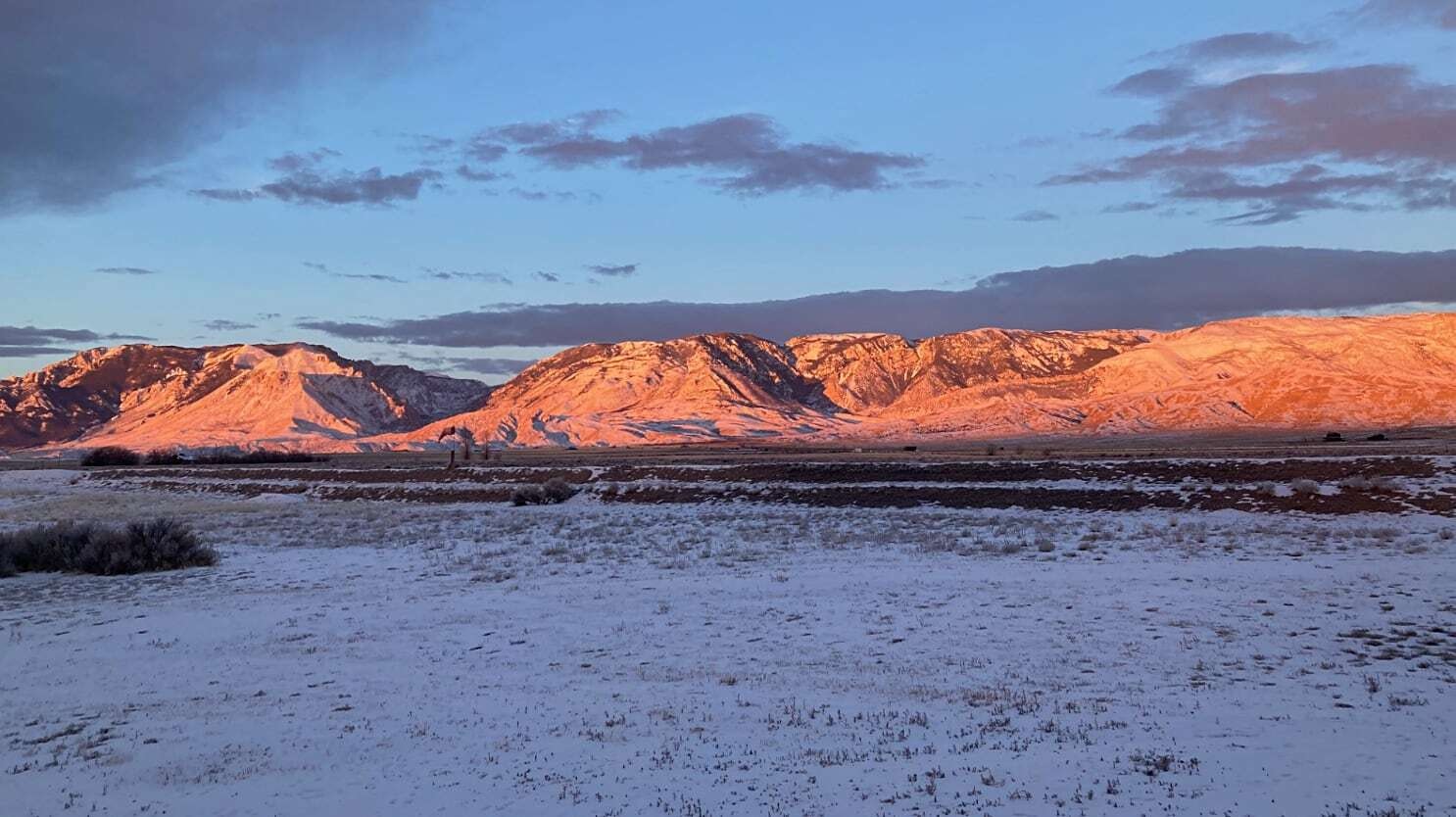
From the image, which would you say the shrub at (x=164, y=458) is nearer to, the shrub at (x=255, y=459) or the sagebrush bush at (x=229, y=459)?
the sagebrush bush at (x=229, y=459)

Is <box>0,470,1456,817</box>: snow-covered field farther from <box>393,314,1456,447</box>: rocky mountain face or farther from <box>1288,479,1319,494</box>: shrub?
<box>393,314,1456,447</box>: rocky mountain face

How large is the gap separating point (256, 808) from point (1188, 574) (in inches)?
601

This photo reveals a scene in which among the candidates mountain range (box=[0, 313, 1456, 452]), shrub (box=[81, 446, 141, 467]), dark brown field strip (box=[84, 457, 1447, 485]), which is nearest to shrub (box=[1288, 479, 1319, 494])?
dark brown field strip (box=[84, 457, 1447, 485])

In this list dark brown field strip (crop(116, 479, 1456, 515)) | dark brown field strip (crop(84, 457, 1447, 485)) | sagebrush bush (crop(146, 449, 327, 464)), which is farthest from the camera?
sagebrush bush (crop(146, 449, 327, 464))

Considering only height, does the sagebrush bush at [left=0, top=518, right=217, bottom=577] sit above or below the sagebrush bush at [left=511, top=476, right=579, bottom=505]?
above

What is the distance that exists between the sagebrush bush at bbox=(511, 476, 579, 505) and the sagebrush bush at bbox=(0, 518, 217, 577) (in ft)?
62.9

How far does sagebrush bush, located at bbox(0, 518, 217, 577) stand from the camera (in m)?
23.3

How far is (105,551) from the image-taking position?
23719 mm

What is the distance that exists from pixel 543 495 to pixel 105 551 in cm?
2185

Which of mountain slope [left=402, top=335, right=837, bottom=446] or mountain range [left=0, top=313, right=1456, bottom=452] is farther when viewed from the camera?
mountain slope [left=402, top=335, right=837, bottom=446]

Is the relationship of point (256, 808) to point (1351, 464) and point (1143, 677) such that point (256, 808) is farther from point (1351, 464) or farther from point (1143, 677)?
point (1351, 464)

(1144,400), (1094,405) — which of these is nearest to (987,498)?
(1144,400)

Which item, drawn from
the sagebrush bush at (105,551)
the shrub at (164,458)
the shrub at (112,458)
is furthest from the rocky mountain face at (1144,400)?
the sagebrush bush at (105,551)

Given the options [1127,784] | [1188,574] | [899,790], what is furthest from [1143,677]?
[1188,574]
